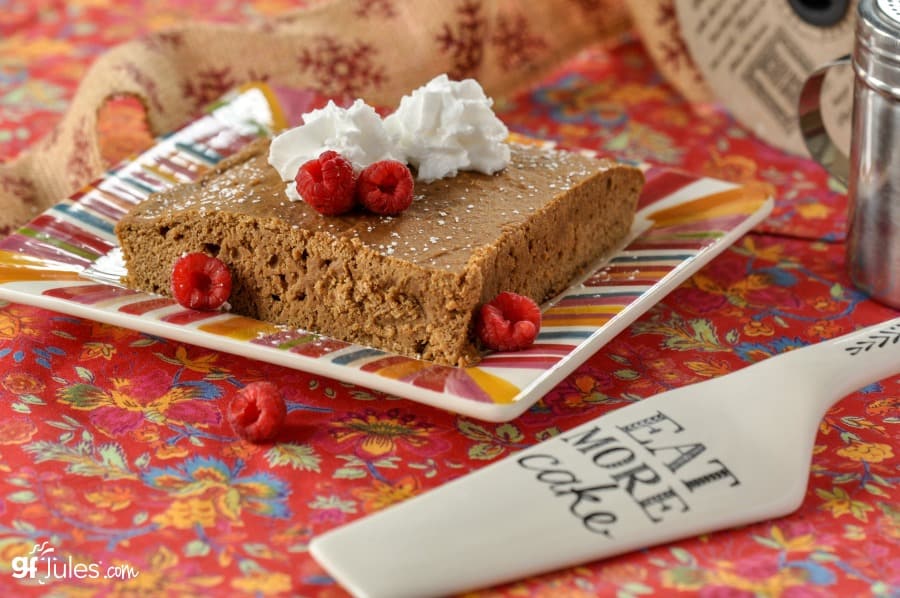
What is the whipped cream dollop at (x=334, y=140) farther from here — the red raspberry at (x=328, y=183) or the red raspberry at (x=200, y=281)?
the red raspberry at (x=200, y=281)

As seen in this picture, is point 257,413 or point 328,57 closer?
point 257,413

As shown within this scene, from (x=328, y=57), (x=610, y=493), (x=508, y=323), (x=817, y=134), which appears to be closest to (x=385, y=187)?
(x=508, y=323)

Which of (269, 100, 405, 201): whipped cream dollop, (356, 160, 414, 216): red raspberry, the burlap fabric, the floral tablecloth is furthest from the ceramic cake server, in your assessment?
the burlap fabric

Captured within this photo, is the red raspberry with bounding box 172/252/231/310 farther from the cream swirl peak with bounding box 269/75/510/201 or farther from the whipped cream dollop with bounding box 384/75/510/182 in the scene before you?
the whipped cream dollop with bounding box 384/75/510/182

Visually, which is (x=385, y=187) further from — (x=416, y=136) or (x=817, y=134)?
(x=817, y=134)

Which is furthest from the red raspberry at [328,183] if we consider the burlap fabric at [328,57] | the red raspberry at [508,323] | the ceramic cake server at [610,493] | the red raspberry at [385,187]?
the burlap fabric at [328,57]
